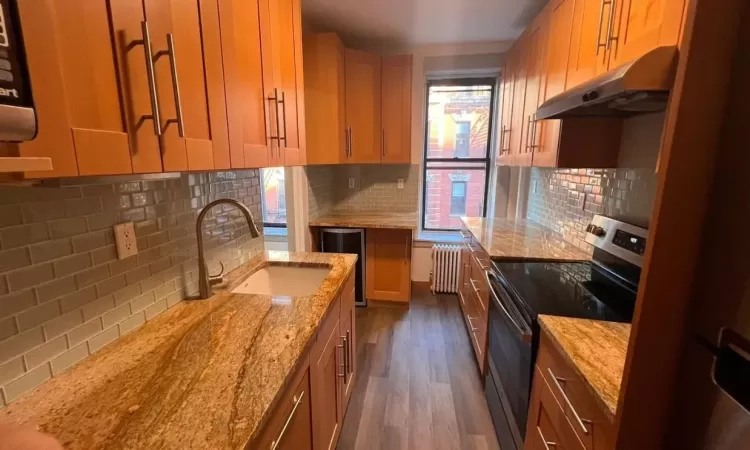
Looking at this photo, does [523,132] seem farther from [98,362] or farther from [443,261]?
[98,362]

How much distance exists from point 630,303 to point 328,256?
4.88ft

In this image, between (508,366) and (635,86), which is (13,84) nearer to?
(635,86)

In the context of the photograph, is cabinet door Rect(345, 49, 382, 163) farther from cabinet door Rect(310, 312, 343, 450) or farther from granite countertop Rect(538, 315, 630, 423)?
granite countertop Rect(538, 315, 630, 423)

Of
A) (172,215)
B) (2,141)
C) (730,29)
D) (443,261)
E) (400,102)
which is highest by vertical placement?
(400,102)

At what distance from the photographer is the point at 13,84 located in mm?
474

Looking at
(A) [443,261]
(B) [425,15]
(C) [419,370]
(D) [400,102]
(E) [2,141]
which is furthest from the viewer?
(A) [443,261]

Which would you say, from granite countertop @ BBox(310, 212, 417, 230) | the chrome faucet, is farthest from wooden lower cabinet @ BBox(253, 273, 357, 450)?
granite countertop @ BBox(310, 212, 417, 230)

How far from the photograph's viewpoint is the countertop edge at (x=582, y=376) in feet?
2.56

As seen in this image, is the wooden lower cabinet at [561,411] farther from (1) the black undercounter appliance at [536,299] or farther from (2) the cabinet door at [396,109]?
(2) the cabinet door at [396,109]

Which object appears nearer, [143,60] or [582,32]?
[143,60]

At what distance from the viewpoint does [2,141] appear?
0.48 m

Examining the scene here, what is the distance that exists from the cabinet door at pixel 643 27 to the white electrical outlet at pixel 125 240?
188 centimetres

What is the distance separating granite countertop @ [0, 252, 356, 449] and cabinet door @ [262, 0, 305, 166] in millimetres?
716

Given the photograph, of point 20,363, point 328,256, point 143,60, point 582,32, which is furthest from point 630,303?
point 20,363
